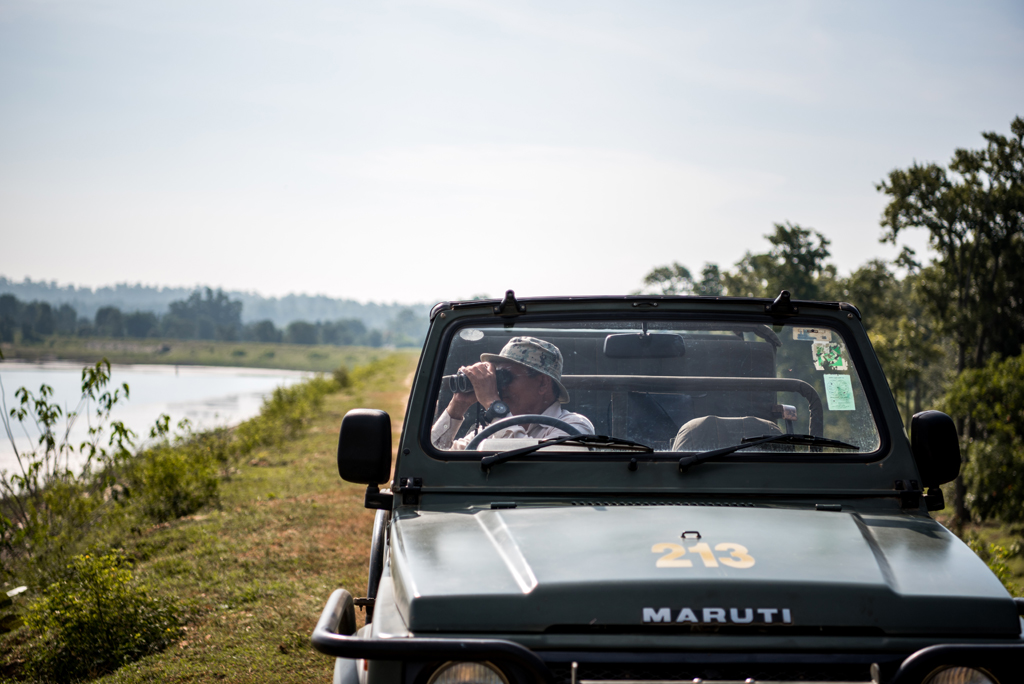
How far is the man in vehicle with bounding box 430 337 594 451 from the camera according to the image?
268 cm

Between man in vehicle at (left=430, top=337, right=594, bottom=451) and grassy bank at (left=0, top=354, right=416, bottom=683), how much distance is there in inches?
91.1

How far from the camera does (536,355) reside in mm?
2820

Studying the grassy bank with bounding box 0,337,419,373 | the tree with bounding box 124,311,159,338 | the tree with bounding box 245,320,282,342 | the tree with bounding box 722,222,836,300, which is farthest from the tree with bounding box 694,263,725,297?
the tree with bounding box 245,320,282,342

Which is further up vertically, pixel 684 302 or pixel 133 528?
pixel 684 302

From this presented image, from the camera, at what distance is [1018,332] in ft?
94.0

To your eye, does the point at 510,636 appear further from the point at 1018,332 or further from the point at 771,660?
the point at 1018,332

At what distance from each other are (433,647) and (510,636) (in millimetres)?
176

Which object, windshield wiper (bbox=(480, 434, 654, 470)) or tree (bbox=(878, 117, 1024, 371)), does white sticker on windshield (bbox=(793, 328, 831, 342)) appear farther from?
tree (bbox=(878, 117, 1024, 371))

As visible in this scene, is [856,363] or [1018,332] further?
[1018,332]

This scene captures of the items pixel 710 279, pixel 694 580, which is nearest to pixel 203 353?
pixel 710 279

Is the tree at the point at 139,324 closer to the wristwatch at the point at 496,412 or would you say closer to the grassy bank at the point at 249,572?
the grassy bank at the point at 249,572

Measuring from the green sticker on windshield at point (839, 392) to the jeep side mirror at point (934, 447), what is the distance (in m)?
0.21

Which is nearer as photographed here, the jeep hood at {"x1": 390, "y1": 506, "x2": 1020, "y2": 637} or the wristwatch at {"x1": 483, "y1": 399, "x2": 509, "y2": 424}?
the jeep hood at {"x1": 390, "y1": 506, "x2": 1020, "y2": 637}

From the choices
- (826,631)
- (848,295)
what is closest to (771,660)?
(826,631)
